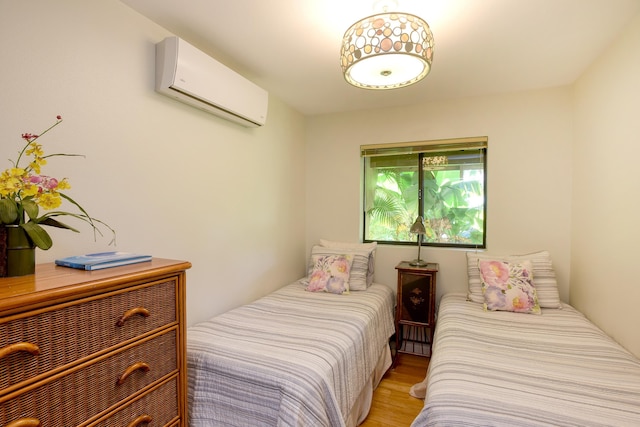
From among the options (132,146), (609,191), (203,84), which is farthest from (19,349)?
(609,191)

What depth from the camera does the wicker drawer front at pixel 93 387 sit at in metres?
0.85

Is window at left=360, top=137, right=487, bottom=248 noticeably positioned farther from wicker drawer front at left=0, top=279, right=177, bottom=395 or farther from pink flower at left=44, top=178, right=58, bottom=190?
pink flower at left=44, top=178, right=58, bottom=190

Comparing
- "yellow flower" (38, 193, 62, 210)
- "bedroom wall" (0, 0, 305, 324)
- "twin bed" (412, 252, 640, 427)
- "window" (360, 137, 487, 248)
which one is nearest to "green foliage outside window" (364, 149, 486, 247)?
"window" (360, 137, 487, 248)

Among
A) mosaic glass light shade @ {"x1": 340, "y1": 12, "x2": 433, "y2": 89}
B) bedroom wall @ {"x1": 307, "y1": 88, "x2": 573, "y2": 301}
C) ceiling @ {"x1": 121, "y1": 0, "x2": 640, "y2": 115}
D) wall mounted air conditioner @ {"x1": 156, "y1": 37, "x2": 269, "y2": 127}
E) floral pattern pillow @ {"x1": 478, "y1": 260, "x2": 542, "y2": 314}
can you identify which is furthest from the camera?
bedroom wall @ {"x1": 307, "y1": 88, "x2": 573, "y2": 301}

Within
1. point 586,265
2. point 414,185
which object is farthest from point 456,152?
point 586,265

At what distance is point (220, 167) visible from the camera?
2236 millimetres

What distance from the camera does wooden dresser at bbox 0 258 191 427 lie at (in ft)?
2.72

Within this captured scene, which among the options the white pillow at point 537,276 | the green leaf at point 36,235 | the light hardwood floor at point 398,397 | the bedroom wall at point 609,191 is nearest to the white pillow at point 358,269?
the light hardwood floor at point 398,397

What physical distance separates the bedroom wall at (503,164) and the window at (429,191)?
0.10m

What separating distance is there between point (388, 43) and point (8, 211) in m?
1.48

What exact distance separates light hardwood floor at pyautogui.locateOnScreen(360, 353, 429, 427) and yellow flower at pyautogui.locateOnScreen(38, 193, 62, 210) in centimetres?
198

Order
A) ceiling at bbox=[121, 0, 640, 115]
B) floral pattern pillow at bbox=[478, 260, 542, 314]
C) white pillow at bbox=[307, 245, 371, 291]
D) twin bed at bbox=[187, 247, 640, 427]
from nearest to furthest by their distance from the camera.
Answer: twin bed at bbox=[187, 247, 640, 427] < ceiling at bbox=[121, 0, 640, 115] < floral pattern pillow at bbox=[478, 260, 542, 314] < white pillow at bbox=[307, 245, 371, 291]

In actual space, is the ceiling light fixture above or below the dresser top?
above

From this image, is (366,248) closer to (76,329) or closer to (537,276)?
(537,276)
